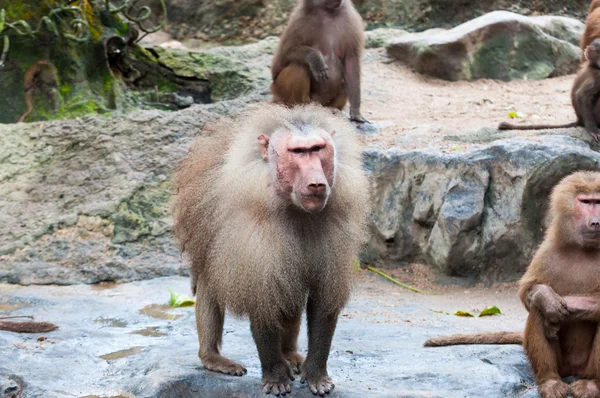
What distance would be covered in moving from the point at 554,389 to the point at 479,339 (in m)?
0.87

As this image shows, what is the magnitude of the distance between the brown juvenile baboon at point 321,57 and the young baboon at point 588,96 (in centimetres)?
188

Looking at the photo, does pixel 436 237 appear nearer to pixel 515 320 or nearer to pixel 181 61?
pixel 515 320

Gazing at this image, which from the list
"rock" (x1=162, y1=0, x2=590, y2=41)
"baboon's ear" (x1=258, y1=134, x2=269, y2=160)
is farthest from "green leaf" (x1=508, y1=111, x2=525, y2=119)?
"baboon's ear" (x1=258, y1=134, x2=269, y2=160)

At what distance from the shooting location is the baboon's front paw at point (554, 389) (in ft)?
13.6

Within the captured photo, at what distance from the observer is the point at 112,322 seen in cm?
580

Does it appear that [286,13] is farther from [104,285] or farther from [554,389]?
[554,389]

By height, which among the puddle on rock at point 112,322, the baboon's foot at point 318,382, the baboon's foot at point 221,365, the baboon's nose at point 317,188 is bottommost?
the puddle on rock at point 112,322

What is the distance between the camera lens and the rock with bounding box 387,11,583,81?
38.0ft

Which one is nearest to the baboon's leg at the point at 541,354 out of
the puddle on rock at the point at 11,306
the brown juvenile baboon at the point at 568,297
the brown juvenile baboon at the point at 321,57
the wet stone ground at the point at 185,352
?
the brown juvenile baboon at the point at 568,297

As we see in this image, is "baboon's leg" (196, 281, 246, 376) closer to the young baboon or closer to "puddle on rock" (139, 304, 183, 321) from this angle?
"puddle on rock" (139, 304, 183, 321)

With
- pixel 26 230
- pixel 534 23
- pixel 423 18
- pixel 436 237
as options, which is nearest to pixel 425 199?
pixel 436 237

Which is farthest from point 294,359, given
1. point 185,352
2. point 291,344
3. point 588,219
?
Result: point 588,219

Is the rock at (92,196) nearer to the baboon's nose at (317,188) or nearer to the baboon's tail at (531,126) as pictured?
the baboon's tail at (531,126)

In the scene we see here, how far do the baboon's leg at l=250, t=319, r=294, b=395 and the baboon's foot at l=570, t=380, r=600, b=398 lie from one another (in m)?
1.37
